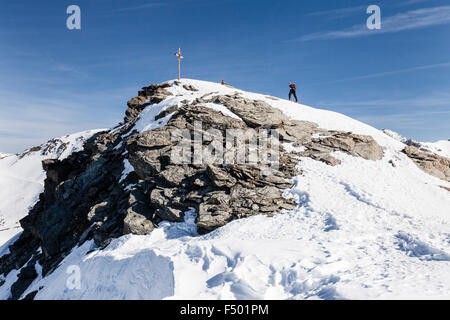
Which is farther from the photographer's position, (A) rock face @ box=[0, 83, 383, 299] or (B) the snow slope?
(B) the snow slope

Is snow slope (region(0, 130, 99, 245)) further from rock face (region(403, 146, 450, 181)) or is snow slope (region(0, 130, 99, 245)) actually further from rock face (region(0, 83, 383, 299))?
rock face (region(403, 146, 450, 181))

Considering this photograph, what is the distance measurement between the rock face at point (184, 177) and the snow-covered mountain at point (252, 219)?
0.11m

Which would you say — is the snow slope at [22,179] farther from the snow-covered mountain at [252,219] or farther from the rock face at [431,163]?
the rock face at [431,163]

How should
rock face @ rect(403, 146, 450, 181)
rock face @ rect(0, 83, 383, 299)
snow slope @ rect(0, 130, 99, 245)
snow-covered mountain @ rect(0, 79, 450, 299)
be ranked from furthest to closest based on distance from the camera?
1. snow slope @ rect(0, 130, 99, 245)
2. rock face @ rect(403, 146, 450, 181)
3. rock face @ rect(0, 83, 383, 299)
4. snow-covered mountain @ rect(0, 79, 450, 299)

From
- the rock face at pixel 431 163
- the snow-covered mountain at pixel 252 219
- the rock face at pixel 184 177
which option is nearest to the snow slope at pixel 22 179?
the rock face at pixel 184 177

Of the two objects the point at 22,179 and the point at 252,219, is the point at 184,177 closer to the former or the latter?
the point at 252,219

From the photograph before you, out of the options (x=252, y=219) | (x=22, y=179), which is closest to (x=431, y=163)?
(x=252, y=219)

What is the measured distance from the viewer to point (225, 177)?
51.1 feet

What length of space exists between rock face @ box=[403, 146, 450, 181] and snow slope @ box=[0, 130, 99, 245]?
63189mm

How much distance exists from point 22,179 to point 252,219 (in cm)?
10088

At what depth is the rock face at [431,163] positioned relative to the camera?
21.3m

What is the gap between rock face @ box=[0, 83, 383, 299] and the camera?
14891 millimetres

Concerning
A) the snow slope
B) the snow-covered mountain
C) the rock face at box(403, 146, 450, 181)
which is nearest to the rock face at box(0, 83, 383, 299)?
the snow-covered mountain
